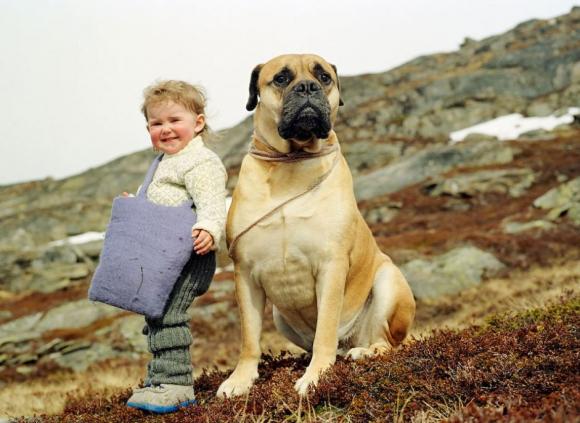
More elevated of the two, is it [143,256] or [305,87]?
[305,87]

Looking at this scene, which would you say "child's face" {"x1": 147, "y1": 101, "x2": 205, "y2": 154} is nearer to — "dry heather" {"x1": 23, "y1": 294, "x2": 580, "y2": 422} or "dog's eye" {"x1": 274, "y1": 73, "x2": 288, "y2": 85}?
"dog's eye" {"x1": 274, "y1": 73, "x2": 288, "y2": 85}

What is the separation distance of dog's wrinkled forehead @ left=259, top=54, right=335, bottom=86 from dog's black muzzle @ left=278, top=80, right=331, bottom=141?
0.16 metres

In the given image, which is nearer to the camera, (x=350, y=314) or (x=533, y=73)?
(x=350, y=314)

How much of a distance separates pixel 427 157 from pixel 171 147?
39642 mm

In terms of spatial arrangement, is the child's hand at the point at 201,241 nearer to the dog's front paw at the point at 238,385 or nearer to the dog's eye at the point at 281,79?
the dog's front paw at the point at 238,385

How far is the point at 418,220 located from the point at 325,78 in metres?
25.9

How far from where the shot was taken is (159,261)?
429 cm

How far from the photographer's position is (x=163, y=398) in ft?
14.0

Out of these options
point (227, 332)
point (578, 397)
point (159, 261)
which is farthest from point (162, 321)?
point (227, 332)

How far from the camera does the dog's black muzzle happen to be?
4.46 meters

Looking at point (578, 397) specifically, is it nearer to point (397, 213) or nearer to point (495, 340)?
point (495, 340)

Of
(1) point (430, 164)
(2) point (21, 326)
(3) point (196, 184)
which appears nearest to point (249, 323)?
(3) point (196, 184)

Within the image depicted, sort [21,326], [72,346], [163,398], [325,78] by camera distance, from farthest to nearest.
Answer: [21,326]
[72,346]
[325,78]
[163,398]

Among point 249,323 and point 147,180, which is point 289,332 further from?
point 147,180
